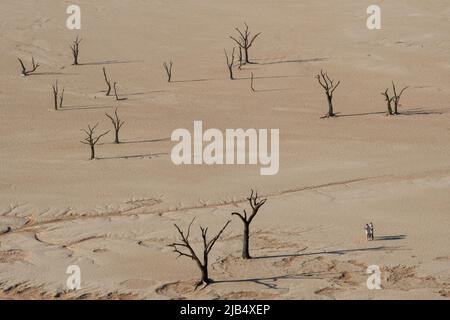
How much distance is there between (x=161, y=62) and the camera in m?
32.7

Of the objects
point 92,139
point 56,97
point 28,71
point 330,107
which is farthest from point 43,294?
point 28,71

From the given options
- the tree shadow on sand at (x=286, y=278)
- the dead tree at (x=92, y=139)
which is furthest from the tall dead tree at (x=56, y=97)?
the tree shadow on sand at (x=286, y=278)

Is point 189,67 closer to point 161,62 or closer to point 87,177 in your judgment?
point 161,62

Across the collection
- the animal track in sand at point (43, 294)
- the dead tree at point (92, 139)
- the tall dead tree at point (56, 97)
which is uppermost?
the tall dead tree at point (56, 97)

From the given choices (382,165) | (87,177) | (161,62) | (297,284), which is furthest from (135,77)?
(297,284)

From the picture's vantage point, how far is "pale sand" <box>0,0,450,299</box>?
15.1 meters

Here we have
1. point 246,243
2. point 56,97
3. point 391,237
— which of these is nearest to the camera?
point 246,243

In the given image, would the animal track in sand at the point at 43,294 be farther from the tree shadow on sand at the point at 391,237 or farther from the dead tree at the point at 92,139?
the dead tree at the point at 92,139

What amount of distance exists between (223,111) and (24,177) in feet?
25.8

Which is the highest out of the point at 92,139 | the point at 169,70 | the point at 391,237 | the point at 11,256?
the point at 169,70

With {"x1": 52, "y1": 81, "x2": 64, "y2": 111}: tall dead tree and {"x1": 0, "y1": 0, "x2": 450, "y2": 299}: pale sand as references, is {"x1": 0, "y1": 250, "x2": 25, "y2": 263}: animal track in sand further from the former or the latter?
{"x1": 52, "y1": 81, "x2": 64, "y2": 111}: tall dead tree

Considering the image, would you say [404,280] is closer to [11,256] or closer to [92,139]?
[11,256]

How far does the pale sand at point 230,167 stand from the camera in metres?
15.1

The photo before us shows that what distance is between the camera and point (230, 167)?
21.5 m
